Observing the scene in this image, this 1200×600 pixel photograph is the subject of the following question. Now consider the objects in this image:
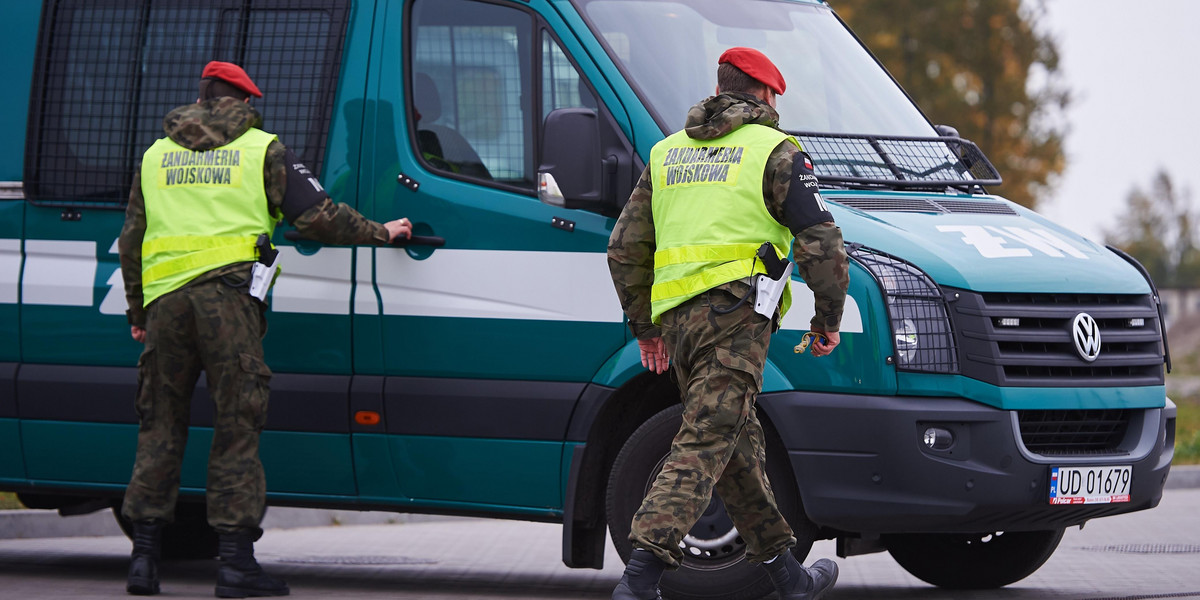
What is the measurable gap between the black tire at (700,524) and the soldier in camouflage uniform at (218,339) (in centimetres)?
118

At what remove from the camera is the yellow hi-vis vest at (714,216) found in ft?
17.5

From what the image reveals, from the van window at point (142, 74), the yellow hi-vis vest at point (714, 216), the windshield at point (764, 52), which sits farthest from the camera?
the van window at point (142, 74)

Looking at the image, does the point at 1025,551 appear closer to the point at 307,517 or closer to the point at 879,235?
the point at 879,235

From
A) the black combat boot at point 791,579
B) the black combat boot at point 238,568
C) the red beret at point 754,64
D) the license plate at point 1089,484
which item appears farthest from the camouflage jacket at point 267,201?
the license plate at point 1089,484

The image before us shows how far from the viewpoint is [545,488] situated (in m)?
6.17

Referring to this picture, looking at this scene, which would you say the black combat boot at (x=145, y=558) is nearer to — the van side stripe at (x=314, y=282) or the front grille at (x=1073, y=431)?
the van side stripe at (x=314, y=282)

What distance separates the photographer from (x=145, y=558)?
21.3ft

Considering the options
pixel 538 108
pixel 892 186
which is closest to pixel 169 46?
pixel 538 108

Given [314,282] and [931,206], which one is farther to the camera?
[314,282]

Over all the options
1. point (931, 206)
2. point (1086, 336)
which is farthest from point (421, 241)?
point (1086, 336)

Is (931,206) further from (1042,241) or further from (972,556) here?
(972,556)

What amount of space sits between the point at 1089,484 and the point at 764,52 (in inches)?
Answer: 78.0

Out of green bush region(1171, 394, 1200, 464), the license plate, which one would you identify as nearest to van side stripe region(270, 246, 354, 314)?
the license plate

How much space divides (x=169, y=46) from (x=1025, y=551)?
12.8ft
